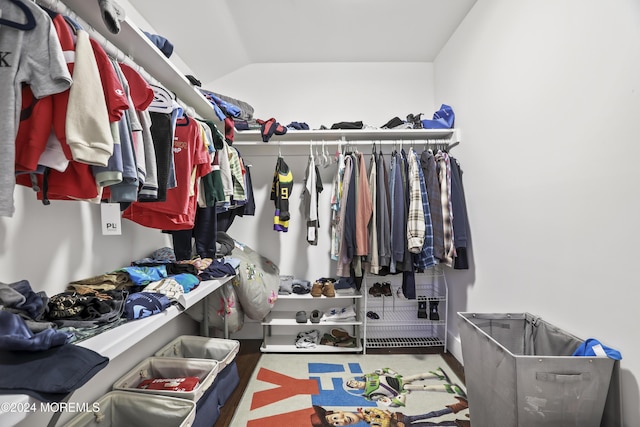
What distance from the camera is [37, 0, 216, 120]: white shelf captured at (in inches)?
38.8

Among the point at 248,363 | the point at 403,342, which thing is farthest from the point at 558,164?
the point at 248,363

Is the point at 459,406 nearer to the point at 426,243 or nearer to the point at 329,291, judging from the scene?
the point at 426,243

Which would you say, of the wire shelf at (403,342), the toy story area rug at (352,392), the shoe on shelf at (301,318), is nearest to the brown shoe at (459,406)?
the toy story area rug at (352,392)

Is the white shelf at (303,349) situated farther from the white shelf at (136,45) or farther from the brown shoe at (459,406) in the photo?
the white shelf at (136,45)

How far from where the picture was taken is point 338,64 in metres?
2.89

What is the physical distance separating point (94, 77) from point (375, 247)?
1.93m

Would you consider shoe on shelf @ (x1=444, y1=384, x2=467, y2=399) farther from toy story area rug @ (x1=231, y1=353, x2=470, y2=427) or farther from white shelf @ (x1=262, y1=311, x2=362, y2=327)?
white shelf @ (x1=262, y1=311, x2=362, y2=327)

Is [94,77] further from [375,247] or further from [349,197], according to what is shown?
[375,247]

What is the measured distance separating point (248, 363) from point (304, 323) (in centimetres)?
56

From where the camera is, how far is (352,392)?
1.92m

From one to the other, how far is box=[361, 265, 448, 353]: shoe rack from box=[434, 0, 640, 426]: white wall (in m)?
0.51

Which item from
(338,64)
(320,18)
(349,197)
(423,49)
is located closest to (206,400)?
(349,197)

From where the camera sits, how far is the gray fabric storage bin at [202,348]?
1916 millimetres

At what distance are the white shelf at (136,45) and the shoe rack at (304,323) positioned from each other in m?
1.79
